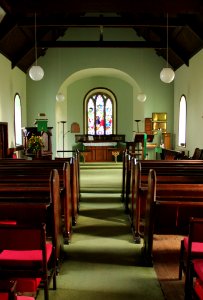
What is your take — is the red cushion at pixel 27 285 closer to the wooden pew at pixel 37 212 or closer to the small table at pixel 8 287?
the wooden pew at pixel 37 212

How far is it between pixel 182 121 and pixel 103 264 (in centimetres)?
829

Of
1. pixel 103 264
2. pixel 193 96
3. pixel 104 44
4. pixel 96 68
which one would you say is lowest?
pixel 103 264

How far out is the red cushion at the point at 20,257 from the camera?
234cm

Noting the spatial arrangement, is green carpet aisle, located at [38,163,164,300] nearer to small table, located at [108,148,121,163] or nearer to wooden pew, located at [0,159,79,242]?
wooden pew, located at [0,159,79,242]

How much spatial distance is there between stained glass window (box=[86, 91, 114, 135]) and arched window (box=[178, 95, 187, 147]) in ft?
13.9

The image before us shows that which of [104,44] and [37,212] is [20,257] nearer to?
[37,212]

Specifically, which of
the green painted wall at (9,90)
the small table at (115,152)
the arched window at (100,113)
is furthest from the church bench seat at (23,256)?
the arched window at (100,113)

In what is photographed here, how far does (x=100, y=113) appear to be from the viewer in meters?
15.0

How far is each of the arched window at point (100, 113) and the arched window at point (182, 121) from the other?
4159 mm

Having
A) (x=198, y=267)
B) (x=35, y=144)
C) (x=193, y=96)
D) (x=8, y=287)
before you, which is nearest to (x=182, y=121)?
(x=193, y=96)

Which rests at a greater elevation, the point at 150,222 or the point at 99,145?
the point at 99,145

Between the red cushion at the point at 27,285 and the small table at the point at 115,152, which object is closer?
the red cushion at the point at 27,285

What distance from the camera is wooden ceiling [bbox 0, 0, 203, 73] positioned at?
6.54m

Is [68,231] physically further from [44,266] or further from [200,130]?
[200,130]
